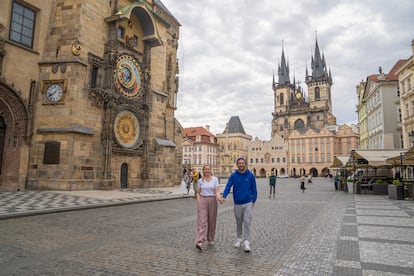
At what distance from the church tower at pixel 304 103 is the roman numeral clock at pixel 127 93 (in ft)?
285

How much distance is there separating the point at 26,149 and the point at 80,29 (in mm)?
7653

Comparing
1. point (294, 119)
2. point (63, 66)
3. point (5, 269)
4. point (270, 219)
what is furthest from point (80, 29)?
point (294, 119)

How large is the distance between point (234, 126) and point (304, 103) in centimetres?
3321

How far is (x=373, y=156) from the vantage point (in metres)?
20.8

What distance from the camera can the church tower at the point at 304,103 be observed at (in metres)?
108

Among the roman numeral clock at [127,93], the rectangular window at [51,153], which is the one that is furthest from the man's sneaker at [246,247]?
the roman numeral clock at [127,93]

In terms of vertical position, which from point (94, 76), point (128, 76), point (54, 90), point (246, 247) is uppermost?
point (128, 76)

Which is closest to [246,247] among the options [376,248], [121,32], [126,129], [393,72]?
[376,248]

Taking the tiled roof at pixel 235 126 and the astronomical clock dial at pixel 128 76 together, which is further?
the tiled roof at pixel 235 126

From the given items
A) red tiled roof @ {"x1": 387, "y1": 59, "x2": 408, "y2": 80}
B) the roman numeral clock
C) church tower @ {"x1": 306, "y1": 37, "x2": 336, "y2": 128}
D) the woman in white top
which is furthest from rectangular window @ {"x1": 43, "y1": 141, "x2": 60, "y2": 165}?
church tower @ {"x1": 306, "y1": 37, "x2": 336, "y2": 128}

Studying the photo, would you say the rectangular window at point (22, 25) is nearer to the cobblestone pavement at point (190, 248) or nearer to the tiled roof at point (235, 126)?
the cobblestone pavement at point (190, 248)

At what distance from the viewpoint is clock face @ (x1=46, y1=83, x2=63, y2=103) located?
17.5 metres

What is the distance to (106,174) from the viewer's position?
61.7ft

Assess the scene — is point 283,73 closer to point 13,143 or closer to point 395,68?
point 395,68
